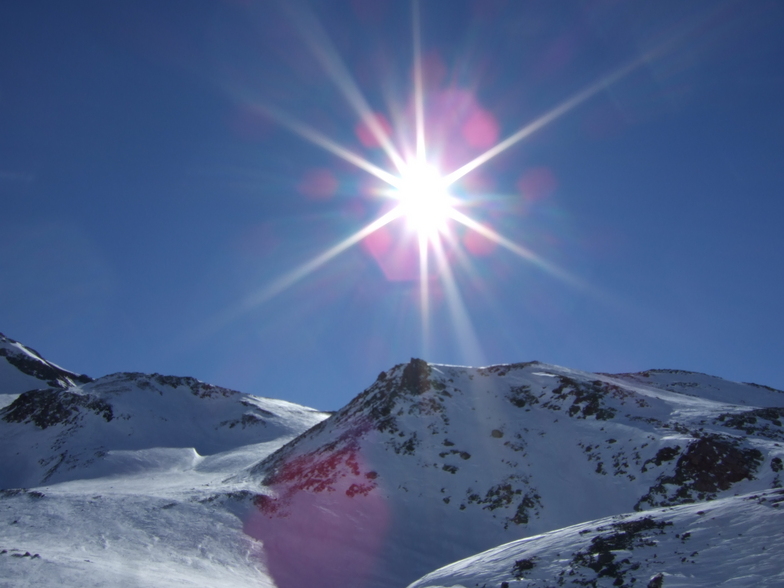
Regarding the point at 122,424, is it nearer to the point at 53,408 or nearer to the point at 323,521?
the point at 53,408

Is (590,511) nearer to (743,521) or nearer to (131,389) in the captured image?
(743,521)

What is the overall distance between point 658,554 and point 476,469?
2300 cm

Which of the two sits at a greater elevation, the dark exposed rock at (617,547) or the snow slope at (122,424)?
the snow slope at (122,424)

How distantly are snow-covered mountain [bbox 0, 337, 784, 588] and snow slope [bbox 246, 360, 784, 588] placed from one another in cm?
→ 12

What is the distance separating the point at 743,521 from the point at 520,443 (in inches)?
969

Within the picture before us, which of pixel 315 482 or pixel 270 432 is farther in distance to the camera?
pixel 270 432

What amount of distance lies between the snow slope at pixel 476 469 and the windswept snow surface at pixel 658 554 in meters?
12.3

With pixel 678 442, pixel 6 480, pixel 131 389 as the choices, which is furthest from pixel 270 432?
pixel 678 442

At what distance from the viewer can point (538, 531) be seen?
91.6 ft

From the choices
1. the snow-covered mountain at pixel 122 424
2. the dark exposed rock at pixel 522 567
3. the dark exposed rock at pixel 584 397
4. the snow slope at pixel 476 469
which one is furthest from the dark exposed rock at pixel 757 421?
the snow-covered mountain at pixel 122 424

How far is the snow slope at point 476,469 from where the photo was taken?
86.4ft

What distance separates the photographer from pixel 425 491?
105 feet

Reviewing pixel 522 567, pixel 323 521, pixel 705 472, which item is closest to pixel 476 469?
pixel 323 521

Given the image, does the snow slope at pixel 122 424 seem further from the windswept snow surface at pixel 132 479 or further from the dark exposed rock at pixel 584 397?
the dark exposed rock at pixel 584 397
